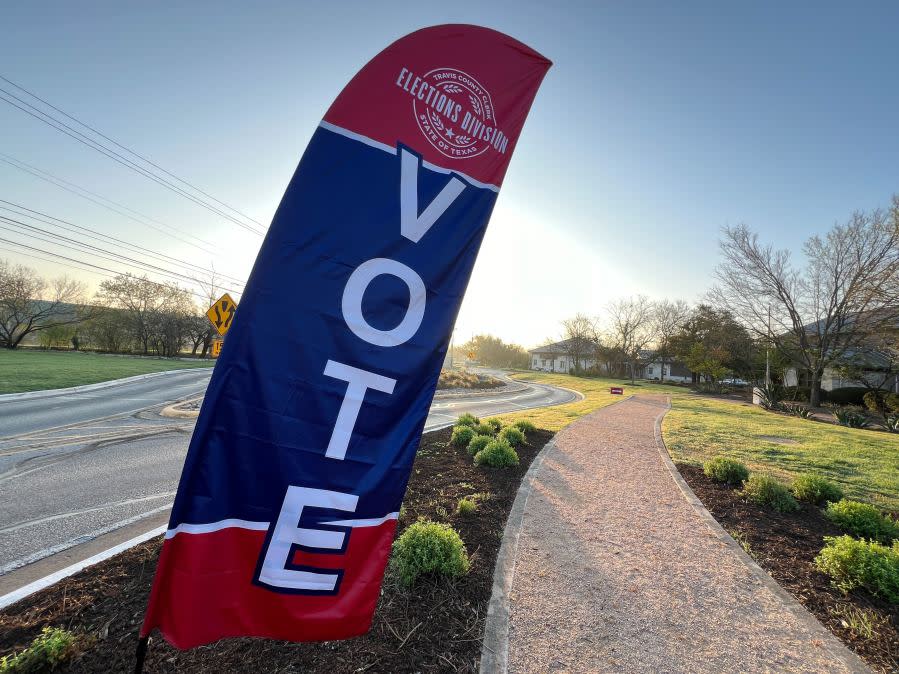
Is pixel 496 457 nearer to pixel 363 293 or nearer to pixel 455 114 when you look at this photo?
pixel 363 293

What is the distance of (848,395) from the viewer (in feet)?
82.3

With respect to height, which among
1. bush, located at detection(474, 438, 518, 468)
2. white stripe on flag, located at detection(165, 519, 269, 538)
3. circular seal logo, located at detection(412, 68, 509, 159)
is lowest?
bush, located at detection(474, 438, 518, 468)

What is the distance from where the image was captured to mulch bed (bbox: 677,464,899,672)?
269 cm

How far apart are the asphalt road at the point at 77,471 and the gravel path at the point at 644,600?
4.53m

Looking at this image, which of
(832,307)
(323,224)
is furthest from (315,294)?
(832,307)

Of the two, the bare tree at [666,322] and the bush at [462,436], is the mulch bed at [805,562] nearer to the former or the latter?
the bush at [462,436]

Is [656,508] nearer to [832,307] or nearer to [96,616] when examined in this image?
[96,616]

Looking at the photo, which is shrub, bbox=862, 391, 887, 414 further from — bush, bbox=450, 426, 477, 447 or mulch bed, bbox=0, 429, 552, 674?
mulch bed, bbox=0, 429, 552, 674

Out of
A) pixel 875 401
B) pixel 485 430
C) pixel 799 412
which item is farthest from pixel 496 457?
pixel 875 401

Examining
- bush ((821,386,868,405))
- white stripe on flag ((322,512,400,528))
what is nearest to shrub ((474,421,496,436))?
white stripe on flag ((322,512,400,528))

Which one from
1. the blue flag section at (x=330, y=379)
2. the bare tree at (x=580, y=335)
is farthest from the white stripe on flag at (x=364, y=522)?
the bare tree at (x=580, y=335)

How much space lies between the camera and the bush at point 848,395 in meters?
24.8

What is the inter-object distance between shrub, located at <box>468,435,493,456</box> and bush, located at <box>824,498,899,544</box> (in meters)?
4.54

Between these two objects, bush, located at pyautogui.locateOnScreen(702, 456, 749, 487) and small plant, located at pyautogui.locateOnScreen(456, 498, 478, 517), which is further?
bush, located at pyautogui.locateOnScreen(702, 456, 749, 487)
